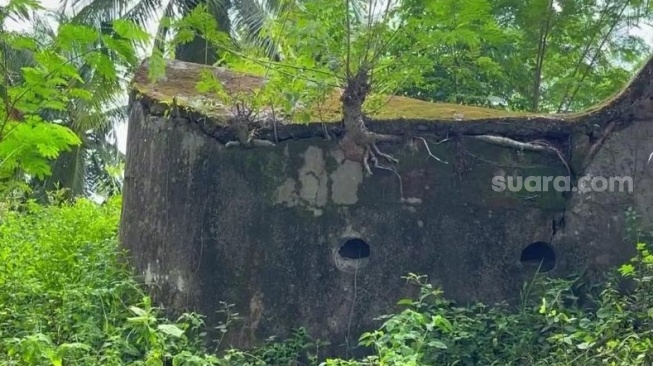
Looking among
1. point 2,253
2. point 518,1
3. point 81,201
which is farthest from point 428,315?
point 518,1

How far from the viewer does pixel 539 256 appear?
5.61 metres

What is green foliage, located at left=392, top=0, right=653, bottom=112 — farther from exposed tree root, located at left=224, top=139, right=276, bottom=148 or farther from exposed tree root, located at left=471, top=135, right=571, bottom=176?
exposed tree root, located at left=224, top=139, right=276, bottom=148

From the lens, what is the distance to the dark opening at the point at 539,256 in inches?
218

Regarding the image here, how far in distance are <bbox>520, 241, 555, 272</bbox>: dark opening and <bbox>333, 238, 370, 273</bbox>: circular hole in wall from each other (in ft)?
3.35

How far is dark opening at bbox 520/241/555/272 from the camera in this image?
218 inches

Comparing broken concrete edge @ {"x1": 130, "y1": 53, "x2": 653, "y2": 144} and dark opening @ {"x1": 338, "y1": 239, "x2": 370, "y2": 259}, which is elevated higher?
broken concrete edge @ {"x1": 130, "y1": 53, "x2": 653, "y2": 144}

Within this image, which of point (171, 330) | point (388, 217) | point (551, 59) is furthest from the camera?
point (551, 59)

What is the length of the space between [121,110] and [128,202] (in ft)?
35.7

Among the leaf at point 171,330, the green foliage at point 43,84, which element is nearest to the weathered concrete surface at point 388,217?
the leaf at point 171,330

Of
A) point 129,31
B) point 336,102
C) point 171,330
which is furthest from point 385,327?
point 129,31

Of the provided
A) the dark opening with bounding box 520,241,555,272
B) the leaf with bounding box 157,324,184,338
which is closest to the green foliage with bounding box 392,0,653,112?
the dark opening with bounding box 520,241,555,272

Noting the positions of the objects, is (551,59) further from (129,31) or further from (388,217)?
(129,31)

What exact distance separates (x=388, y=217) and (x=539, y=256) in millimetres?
1038

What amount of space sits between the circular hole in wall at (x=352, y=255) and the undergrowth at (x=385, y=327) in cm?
39
